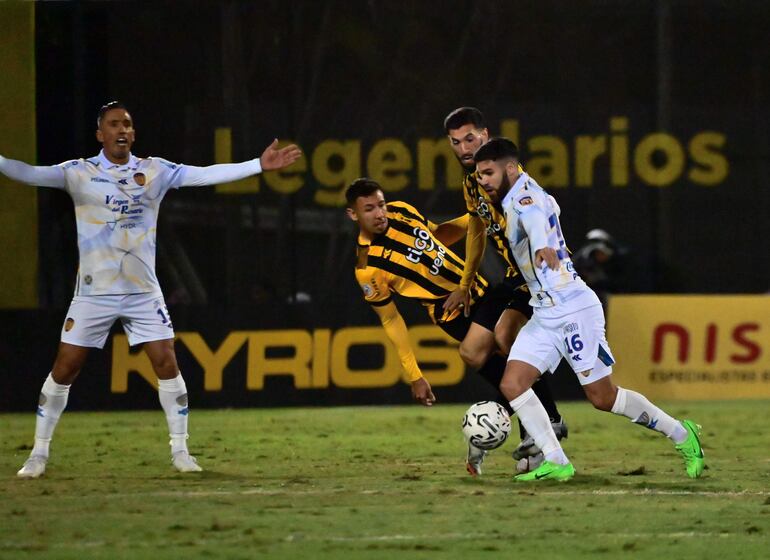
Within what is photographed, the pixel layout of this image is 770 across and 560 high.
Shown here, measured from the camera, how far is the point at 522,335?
343 inches

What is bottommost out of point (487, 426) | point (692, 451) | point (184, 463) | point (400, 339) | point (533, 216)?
point (184, 463)

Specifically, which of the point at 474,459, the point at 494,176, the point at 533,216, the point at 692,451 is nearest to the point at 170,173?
the point at 494,176

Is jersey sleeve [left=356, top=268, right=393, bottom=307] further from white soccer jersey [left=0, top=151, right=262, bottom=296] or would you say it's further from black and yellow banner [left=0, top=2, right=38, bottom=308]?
black and yellow banner [left=0, top=2, right=38, bottom=308]

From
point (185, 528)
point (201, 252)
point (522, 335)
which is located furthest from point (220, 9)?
point (185, 528)

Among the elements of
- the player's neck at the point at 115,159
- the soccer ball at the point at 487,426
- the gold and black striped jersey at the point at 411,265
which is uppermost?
the player's neck at the point at 115,159

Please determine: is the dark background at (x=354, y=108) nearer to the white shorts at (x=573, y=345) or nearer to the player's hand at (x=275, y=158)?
the player's hand at (x=275, y=158)

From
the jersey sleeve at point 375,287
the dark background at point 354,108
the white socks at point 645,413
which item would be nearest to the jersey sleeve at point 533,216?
the white socks at point 645,413

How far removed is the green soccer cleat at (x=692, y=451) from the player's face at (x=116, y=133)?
→ 3.72 metres

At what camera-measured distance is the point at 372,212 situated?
33.0ft

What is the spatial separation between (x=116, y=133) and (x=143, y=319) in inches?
44.9

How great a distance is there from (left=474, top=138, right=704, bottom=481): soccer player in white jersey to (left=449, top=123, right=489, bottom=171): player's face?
1.92ft

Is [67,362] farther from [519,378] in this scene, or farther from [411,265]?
[519,378]

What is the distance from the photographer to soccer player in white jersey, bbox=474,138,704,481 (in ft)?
28.0

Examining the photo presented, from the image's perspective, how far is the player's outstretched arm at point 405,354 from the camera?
9.38 meters
